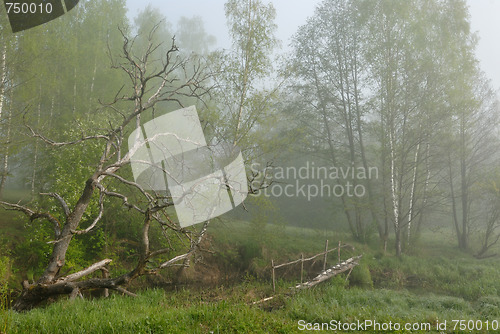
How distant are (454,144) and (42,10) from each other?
19777 millimetres

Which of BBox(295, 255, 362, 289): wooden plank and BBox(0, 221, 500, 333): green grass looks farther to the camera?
BBox(295, 255, 362, 289): wooden plank

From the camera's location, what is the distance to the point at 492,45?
33.2m

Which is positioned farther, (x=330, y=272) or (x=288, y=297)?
(x=330, y=272)

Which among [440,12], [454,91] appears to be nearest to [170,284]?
[454,91]

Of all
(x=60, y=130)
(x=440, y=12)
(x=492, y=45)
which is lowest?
(x=60, y=130)

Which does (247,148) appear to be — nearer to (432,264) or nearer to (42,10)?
(42,10)

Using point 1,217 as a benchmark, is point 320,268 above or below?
below

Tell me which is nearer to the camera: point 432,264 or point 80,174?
A: point 80,174

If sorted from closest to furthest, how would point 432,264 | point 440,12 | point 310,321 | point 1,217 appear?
point 310,321 < point 1,217 < point 432,264 < point 440,12

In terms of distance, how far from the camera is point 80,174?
10.8 m

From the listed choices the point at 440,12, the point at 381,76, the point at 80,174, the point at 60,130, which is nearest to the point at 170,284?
the point at 80,174

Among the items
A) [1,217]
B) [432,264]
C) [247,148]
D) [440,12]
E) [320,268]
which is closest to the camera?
[1,217]

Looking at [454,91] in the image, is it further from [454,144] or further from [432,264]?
[432,264]

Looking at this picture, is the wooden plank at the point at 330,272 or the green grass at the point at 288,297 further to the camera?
the wooden plank at the point at 330,272
